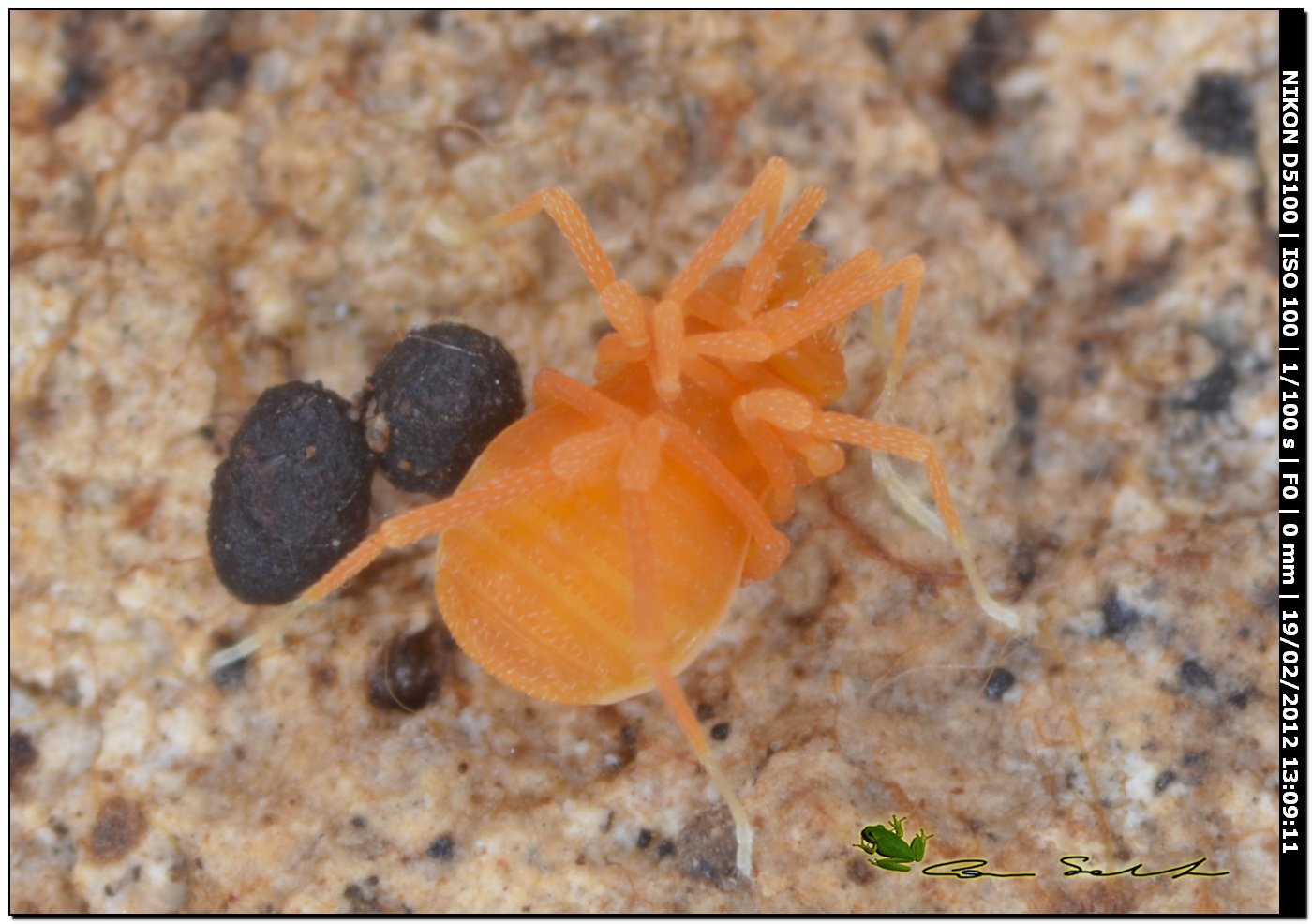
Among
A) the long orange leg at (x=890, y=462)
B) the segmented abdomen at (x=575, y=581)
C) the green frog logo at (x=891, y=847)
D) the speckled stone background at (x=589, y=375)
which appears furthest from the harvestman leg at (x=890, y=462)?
the green frog logo at (x=891, y=847)

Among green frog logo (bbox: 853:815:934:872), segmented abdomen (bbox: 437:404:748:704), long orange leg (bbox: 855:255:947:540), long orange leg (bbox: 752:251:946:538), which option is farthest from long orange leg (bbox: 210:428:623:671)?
green frog logo (bbox: 853:815:934:872)

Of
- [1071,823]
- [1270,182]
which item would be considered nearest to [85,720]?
[1071,823]

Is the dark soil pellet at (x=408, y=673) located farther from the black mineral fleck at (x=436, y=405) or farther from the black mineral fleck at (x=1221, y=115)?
the black mineral fleck at (x=1221, y=115)

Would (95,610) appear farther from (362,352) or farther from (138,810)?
(362,352)

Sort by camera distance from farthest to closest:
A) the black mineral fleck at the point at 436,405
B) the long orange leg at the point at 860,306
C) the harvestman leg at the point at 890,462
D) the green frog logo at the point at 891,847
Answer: the harvestman leg at the point at 890,462, the black mineral fleck at the point at 436,405, the long orange leg at the point at 860,306, the green frog logo at the point at 891,847

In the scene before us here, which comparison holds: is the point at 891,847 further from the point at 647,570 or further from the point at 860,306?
the point at 860,306
